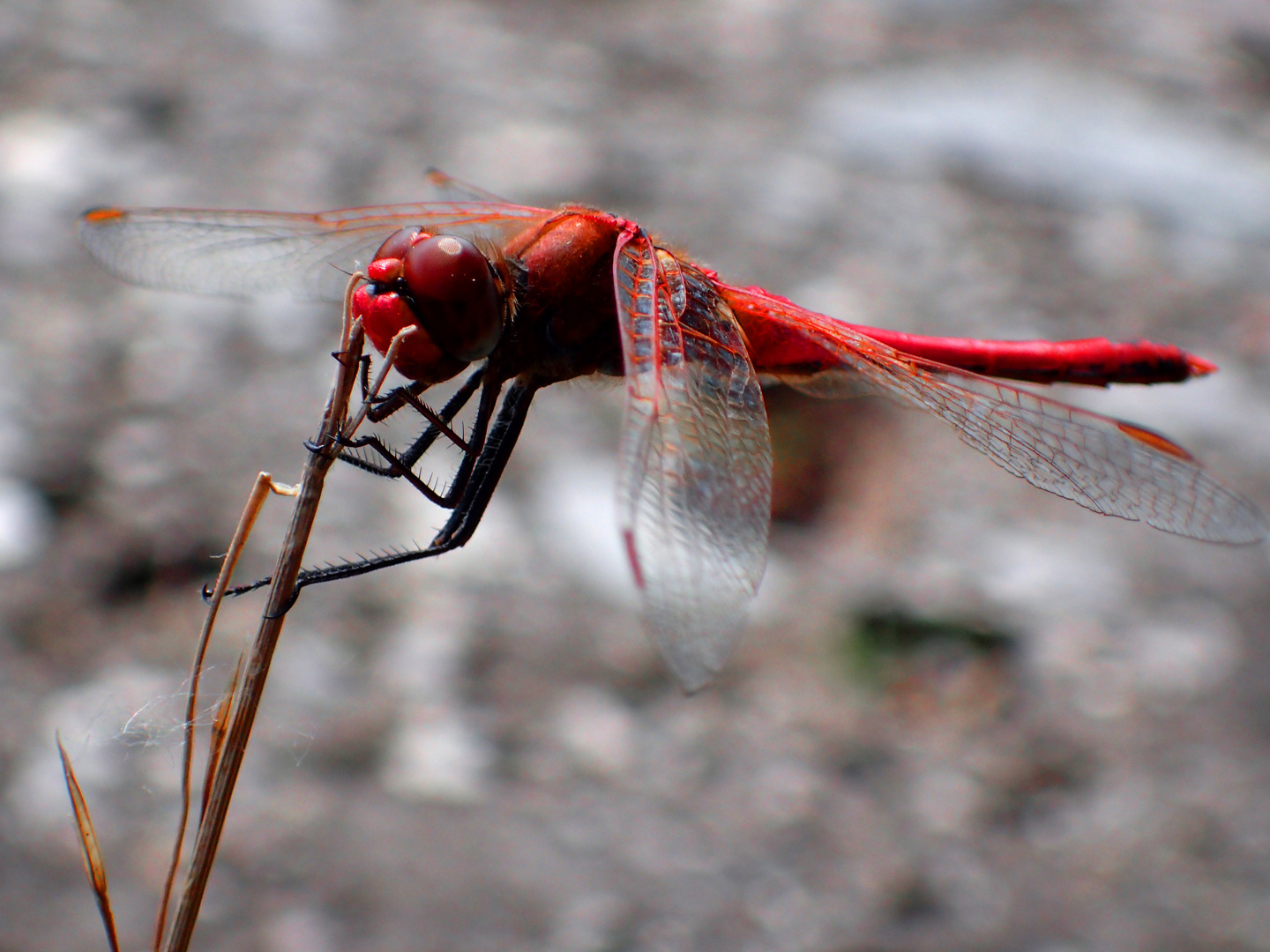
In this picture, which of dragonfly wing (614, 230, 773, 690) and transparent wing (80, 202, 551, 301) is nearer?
dragonfly wing (614, 230, 773, 690)

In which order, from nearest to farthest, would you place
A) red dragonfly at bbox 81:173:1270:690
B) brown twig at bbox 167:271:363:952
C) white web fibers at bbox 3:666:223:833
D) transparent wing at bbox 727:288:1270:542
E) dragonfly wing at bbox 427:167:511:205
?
brown twig at bbox 167:271:363:952 < red dragonfly at bbox 81:173:1270:690 < transparent wing at bbox 727:288:1270:542 < dragonfly wing at bbox 427:167:511:205 < white web fibers at bbox 3:666:223:833

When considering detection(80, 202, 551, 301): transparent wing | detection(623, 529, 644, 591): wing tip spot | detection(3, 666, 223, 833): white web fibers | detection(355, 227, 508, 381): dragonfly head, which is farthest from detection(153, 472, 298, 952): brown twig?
detection(3, 666, 223, 833): white web fibers

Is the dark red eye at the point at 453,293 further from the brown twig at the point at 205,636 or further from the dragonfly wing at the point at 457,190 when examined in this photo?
the dragonfly wing at the point at 457,190

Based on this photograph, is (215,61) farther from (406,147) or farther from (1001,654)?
(1001,654)

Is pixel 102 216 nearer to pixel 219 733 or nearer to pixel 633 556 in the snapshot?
pixel 219 733

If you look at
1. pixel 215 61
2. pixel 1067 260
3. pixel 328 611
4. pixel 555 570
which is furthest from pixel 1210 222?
pixel 215 61

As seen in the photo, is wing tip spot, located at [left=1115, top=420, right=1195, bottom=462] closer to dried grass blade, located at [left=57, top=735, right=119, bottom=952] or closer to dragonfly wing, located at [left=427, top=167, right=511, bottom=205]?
dragonfly wing, located at [left=427, top=167, right=511, bottom=205]

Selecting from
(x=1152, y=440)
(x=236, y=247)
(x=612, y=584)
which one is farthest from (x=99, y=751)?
(x=1152, y=440)
